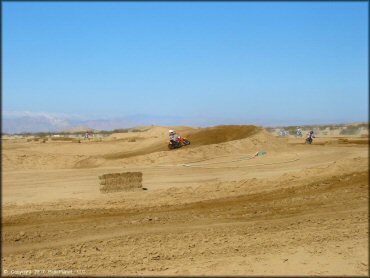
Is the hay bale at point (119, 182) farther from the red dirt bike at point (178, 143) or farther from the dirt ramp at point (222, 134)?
the dirt ramp at point (222, 134)

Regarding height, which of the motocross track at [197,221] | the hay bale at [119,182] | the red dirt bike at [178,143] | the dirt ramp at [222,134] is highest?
the dirt ramp at [222,134]

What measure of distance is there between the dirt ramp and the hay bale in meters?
13.5

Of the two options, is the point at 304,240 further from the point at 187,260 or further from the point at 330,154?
the point at 330,154

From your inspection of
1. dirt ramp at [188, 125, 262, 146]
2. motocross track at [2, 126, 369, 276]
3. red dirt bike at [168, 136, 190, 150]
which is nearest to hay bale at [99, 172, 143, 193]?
motocross track at [2, 126, 369, 276]

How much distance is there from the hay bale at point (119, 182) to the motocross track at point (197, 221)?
405 millimetres

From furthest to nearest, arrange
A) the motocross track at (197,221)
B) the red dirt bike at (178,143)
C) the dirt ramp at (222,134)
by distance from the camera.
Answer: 1. the dirt ramp at (222,134)
2. the red dirt bike at (178,143)
3. the motocross track at (197,221)

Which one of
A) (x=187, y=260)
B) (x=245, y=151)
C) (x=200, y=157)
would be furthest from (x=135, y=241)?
(x=245, y=151)

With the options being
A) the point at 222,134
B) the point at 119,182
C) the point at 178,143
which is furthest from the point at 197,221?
the point at 222,134

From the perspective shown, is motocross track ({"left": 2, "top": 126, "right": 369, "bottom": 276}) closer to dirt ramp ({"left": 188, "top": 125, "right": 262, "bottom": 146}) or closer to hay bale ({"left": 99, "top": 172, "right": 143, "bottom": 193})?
hay bale ({"left": 99, "top": 172, "right": 143, "bottom": 193})

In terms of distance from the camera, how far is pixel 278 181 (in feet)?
59.0

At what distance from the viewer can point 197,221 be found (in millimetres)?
12188

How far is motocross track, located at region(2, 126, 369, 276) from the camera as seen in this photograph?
8.42 metres

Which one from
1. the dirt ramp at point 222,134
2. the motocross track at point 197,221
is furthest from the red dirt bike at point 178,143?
the motocross track at point 197,221

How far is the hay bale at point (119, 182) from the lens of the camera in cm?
1752
